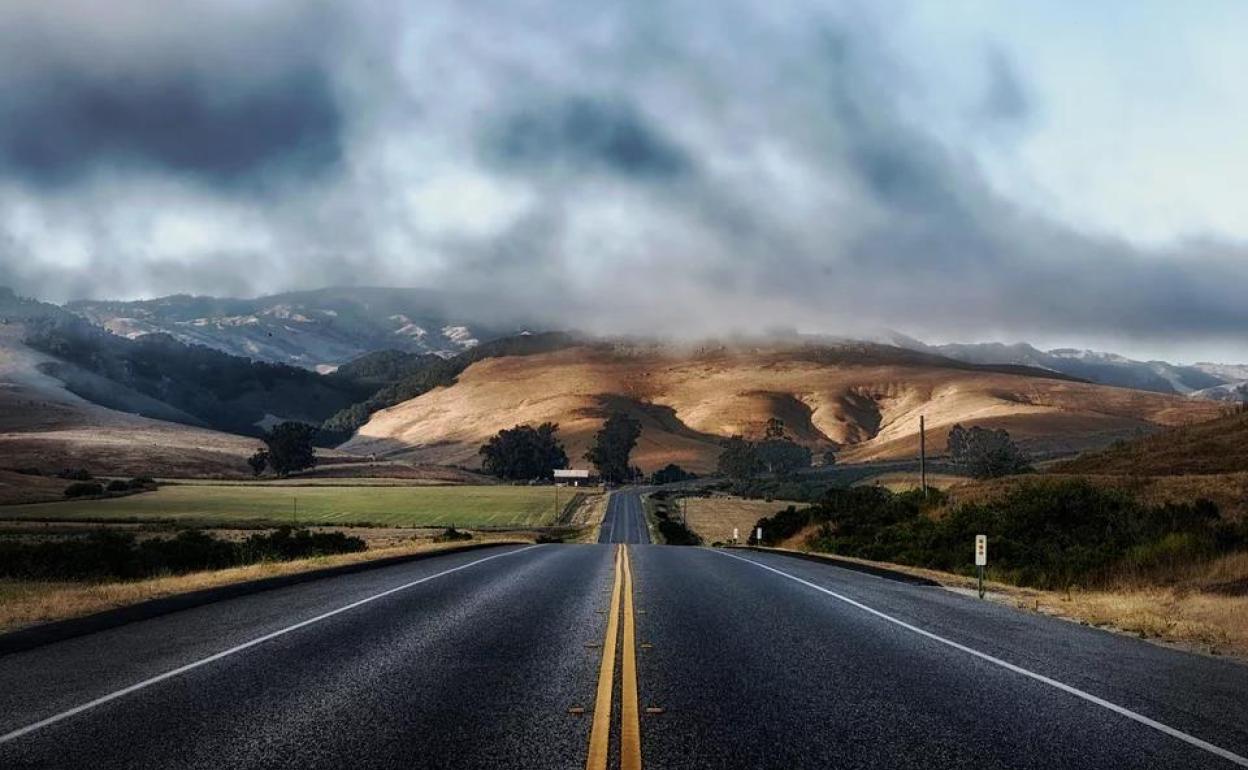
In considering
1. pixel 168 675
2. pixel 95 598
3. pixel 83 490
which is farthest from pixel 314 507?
pixel 168 675

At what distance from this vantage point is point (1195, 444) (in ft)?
256

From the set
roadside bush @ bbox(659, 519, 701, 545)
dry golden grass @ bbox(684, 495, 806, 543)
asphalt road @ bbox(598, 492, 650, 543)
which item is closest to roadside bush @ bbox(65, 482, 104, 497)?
asphalt road @ bbox(598, 492, 650, 543)

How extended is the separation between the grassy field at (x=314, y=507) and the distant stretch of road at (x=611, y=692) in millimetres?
89844

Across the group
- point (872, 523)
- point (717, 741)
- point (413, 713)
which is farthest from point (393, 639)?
point (872, 523)

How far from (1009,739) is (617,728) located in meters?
3.15

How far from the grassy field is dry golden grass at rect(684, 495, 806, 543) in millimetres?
19354

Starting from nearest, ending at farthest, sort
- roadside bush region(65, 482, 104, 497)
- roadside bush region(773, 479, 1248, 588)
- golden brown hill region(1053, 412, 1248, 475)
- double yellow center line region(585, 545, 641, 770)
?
double yellow center line region(585, 545, 641, 770) → roadside bush region(773, 479, 1248, 588) → golden brown hill region(1053, 412, 1248, 475) → roadside bush region(65, 482, 104, 497)

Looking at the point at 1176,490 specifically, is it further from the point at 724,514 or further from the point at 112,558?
the point at 724,514

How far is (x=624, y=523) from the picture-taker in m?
112

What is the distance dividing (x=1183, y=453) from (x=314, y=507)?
10192 centimetres

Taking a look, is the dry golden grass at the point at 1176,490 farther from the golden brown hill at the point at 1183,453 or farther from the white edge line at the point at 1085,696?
the white edge line at the point at 1085,696

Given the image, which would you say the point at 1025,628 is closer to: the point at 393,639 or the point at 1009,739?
the point at 1009,739

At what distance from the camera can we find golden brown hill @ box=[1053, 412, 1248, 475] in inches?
2714

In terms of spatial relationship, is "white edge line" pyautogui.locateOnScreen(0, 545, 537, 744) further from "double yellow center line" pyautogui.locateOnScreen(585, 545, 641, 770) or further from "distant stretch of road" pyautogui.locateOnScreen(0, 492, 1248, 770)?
"double yellow center line" pyautogui.locateOnScreen(585, 545, 641, 770)
